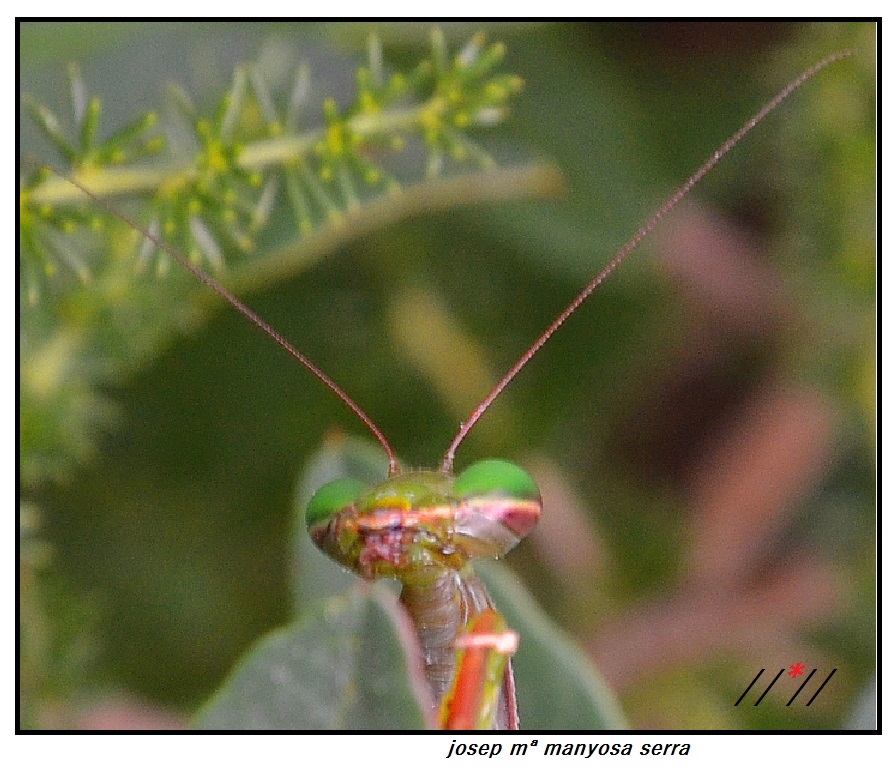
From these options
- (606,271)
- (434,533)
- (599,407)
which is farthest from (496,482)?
(599,407)

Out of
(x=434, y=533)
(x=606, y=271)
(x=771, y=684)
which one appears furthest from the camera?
(x=771, y=684)

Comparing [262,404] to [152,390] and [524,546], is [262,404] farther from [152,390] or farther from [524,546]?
[524,546]

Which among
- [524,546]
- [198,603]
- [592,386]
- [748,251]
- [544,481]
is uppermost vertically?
[748,251]

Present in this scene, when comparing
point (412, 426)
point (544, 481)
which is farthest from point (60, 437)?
point (544, 481)

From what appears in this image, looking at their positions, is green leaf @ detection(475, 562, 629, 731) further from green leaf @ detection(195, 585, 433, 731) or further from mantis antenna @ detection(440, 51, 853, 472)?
green leaf @ detection(195, 585, 433, 731)

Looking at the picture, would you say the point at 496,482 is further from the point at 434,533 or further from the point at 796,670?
the point at 796,670
